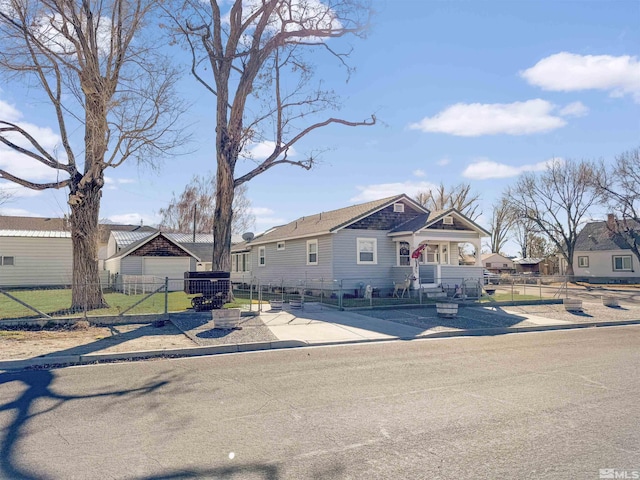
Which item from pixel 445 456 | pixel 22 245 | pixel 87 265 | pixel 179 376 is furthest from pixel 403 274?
pixel 22 245

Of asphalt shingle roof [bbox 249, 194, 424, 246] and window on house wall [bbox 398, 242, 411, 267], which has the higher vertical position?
asphalt shingle roof [bbox 249, 194, 424, 246]

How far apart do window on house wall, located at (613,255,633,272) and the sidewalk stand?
27.5 metres

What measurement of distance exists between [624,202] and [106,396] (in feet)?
146

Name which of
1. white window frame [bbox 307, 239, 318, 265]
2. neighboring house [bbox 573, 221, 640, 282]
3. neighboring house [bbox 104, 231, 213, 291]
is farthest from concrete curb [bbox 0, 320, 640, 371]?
neighboring house [bbox 573, 221, 640, 282]

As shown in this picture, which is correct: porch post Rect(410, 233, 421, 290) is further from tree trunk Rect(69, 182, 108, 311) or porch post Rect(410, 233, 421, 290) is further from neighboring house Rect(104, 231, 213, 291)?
neighboring house Rect(104, 231, 213, 291)

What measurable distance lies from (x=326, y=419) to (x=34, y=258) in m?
32.8

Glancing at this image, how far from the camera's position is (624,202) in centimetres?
3997

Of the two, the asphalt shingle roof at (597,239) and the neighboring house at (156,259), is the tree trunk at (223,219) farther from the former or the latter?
the asphalt shingle roof at (597,239)

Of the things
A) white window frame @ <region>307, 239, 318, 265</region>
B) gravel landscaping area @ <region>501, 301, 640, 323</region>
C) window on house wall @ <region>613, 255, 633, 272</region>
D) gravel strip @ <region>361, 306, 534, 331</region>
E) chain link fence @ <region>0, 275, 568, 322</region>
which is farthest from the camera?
window on house wall @ <region>613, 255, 633, 272</region>

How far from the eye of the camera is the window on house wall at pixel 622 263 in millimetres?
42281

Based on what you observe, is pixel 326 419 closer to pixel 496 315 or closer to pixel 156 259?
pixel 496 315

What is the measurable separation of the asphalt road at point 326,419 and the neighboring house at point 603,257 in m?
39.2

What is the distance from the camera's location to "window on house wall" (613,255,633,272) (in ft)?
139

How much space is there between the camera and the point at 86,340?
10969 millimetres
